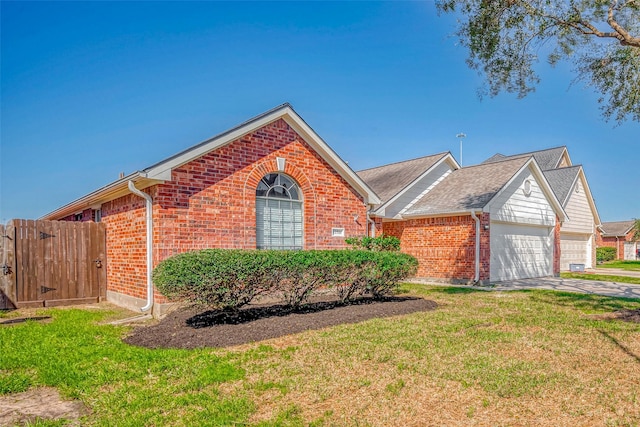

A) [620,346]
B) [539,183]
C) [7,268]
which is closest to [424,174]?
[539,183]

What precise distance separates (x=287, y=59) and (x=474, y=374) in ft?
41.2

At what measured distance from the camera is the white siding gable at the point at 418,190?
1681cm

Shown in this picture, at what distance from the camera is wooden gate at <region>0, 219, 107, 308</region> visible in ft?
32.4

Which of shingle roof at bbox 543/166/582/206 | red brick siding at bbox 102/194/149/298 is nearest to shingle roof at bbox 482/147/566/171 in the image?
shingle roof at bbox 543/166/582/206

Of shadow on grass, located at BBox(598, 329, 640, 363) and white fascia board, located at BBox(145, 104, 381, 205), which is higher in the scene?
white fascia board, located at BBox(145, 104, 381, 205)

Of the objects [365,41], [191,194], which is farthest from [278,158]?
[365,41]

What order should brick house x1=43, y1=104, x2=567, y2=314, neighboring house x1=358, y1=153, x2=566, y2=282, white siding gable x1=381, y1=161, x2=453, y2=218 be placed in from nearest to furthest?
brick house x1=43, y1=104, x2=567, y2=314
neighboring house x1=358, y1=153, x2=566, y2=282
white siding gable x1=381, y1=161, x2=453, y2=218

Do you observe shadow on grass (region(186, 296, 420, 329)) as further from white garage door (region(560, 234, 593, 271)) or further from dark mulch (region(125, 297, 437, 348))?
white garage door (region(560, 234, 593, 271))

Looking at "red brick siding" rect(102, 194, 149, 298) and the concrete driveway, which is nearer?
"red brick siding" rect(102, 194, 149, 298)

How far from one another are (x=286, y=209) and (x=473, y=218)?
758 centimetres

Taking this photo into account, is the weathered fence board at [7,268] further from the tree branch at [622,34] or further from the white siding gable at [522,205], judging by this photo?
the tree branch at [622,34]

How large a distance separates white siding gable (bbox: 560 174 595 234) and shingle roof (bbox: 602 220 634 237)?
63.6ft

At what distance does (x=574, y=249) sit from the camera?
23.9m

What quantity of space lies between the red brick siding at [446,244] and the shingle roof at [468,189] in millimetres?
430
